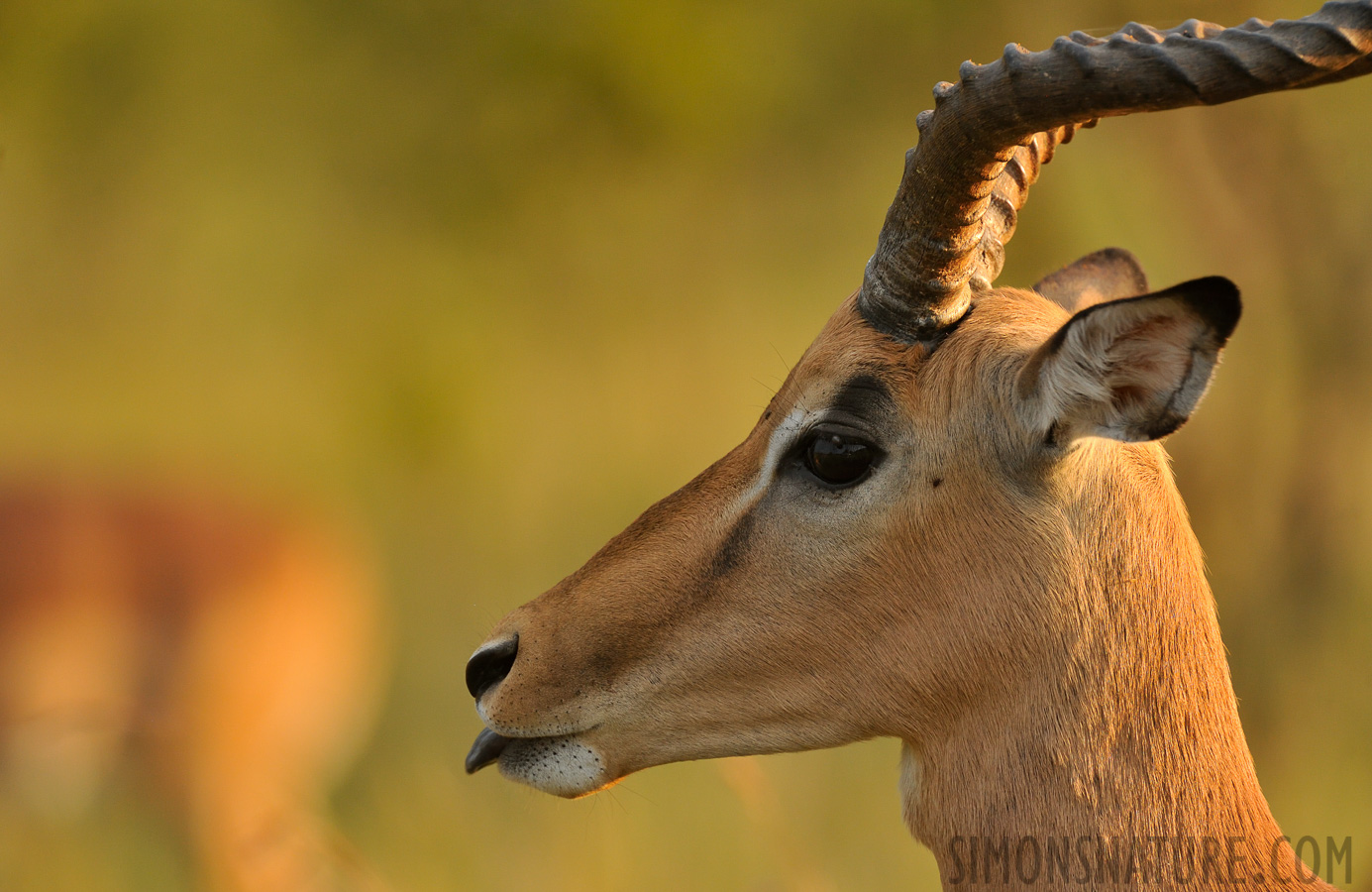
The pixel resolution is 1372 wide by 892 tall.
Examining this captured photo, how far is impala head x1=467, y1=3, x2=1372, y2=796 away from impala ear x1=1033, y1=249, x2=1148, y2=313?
0.47 m

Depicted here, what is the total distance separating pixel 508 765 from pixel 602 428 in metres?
4.49

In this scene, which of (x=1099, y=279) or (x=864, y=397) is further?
(x=1099, y=279)

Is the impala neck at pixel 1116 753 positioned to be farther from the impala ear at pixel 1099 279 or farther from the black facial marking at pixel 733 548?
the impala ear at pixel 1099 279

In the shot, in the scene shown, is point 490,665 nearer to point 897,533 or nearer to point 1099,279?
point 897,533

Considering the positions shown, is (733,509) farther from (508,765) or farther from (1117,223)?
(1117,223)

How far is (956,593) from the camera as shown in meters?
2.00

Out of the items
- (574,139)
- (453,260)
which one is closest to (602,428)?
(453,260)

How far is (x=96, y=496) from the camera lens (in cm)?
563

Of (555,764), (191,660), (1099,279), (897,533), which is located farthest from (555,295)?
(897,533)

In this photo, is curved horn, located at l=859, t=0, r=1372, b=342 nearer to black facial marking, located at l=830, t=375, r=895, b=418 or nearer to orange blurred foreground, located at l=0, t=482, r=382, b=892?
black facial marking, located at l=830, t=375, r=895, b=418

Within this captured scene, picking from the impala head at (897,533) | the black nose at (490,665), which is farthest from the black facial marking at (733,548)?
the black nose at (490,665)

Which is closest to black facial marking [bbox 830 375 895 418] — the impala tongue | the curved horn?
the curved horn

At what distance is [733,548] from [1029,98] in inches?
39.2

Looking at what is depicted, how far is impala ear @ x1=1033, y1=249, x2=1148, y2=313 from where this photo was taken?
2.73 metres
